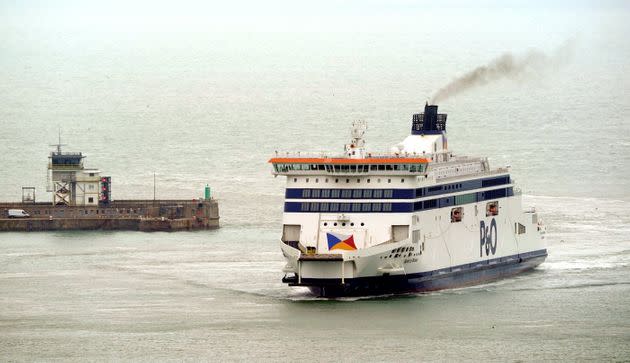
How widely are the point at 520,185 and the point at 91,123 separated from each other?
51984 millimetres

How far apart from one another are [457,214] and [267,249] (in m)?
10.3

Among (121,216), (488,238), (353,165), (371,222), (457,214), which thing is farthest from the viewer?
(121,216)

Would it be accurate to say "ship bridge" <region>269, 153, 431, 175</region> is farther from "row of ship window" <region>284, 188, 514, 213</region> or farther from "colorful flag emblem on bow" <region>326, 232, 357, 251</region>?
"colorful flag emblem on bow" <region>326, 232, 357, 251</region>

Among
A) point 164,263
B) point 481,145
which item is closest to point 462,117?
point 481,145

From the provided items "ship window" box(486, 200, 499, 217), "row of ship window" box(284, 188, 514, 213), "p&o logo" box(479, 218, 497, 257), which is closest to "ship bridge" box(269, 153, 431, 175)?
"row of ship window" box(284, 188, 514, 213)

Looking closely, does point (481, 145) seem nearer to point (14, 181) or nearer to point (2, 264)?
point (14, 181)

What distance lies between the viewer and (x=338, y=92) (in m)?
167

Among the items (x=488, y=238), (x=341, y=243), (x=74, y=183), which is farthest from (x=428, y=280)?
(x=74, y=183)

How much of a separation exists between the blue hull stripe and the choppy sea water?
502mm

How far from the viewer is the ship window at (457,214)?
70.2 m

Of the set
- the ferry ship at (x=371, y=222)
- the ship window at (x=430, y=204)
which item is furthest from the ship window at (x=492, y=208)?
the ship window at (x=430, y=204)

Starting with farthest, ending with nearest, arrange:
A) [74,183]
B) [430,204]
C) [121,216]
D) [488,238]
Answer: [74,183] → [121,216] → [488,238] → [430,204]

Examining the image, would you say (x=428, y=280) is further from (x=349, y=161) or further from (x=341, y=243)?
(x=349, y=161)

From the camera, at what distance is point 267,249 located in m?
78.2
